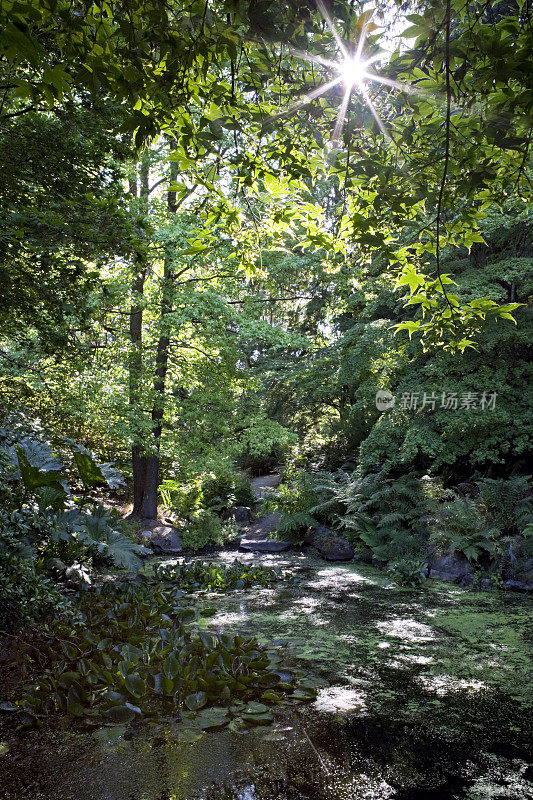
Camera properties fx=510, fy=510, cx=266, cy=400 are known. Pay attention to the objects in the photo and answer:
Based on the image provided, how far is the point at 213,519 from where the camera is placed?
991 cm

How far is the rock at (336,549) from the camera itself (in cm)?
873

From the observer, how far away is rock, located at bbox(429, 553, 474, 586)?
260 inches

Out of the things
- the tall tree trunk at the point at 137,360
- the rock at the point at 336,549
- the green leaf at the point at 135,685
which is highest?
the tall tree trunk at the point at 137,360

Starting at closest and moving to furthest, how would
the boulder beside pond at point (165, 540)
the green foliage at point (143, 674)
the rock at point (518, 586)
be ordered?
the green foliage at point (143, 674)
the rock at point (518, 586)
the boulder beside pond at point (165, 540)

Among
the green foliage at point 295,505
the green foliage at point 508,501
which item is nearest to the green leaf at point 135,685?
the green foliage at point 508,501

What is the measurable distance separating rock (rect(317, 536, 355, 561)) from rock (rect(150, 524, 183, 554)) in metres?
2.61

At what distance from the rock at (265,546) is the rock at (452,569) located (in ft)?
10.7

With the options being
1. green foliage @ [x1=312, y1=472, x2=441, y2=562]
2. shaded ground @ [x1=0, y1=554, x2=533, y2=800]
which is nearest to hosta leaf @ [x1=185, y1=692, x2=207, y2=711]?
shaded ground @ [x1=0, y1=554, x2=533, y2=800]

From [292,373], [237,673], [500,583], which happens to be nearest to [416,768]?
[237,673]

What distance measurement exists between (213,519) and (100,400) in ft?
11.1

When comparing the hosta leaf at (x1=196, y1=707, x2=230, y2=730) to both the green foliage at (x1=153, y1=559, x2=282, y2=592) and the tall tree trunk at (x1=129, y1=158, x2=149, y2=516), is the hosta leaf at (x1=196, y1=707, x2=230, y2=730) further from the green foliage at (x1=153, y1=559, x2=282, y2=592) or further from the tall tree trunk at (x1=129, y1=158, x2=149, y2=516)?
the tall tree trunk at (x1=129, y1=158, x2=149, y2=516)

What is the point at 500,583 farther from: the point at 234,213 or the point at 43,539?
the point at 234,213

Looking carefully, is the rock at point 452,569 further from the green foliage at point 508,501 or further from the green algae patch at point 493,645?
the green algae patch at point 493,645

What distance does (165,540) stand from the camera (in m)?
9.40
